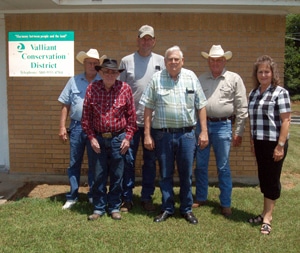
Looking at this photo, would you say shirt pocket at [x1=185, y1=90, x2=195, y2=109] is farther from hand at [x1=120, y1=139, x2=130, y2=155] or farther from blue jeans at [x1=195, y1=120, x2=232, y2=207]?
hand at [x1=120, y1=139, x2=130, y2=155]

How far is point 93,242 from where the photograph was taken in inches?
152

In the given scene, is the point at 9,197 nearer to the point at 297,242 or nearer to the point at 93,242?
the point at 93,242

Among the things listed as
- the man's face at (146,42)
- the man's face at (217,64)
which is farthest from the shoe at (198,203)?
the man's face at (146,42)

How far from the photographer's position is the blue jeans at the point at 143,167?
4699 millimetres

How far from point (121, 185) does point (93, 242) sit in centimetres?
86

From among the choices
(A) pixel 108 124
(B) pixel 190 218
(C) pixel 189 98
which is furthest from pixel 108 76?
(B) pixel 190 218

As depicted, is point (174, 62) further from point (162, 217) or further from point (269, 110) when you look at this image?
point (162, 217)

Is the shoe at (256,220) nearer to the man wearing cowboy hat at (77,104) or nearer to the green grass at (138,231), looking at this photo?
the green grass at (138,231)

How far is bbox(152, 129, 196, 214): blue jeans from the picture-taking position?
4223mm

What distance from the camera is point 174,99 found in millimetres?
4117

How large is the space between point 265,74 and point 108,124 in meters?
1.79

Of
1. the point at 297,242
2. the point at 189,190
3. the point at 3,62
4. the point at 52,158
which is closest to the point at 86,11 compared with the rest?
Result: the point at 3,62

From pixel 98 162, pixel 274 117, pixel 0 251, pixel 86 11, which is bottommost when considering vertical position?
pixel 0 251

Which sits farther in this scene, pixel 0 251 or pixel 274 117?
pixel 274 117
